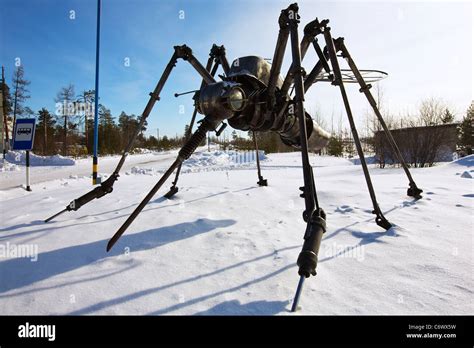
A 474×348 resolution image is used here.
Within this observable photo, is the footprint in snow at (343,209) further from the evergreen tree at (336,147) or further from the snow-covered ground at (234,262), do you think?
the evergreen tree at (336,147)

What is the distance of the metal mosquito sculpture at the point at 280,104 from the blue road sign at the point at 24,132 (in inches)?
237

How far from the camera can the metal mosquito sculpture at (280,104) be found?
63.4 inches

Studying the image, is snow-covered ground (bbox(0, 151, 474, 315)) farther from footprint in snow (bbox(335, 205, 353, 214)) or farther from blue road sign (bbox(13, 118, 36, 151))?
blue road sign (bbox(13, 118, 36, 151))

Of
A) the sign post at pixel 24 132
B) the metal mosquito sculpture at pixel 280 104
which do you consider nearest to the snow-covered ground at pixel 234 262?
the metal mosquito sculpture at pixel 280 104

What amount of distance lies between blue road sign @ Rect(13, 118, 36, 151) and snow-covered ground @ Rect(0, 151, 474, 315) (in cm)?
501

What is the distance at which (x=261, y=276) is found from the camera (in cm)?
163

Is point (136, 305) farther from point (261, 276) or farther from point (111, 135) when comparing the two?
point (111, 135)

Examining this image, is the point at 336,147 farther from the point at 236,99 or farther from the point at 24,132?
the point at 236,99

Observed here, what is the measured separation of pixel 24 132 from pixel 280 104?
7.90m

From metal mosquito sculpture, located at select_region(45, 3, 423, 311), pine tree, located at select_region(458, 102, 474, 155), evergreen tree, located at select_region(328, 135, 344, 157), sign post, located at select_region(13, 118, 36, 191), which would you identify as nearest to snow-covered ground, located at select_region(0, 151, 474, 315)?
metal mosquito sculpture, located at select_region(45, 3, 423, 311)

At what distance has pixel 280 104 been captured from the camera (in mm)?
2723
